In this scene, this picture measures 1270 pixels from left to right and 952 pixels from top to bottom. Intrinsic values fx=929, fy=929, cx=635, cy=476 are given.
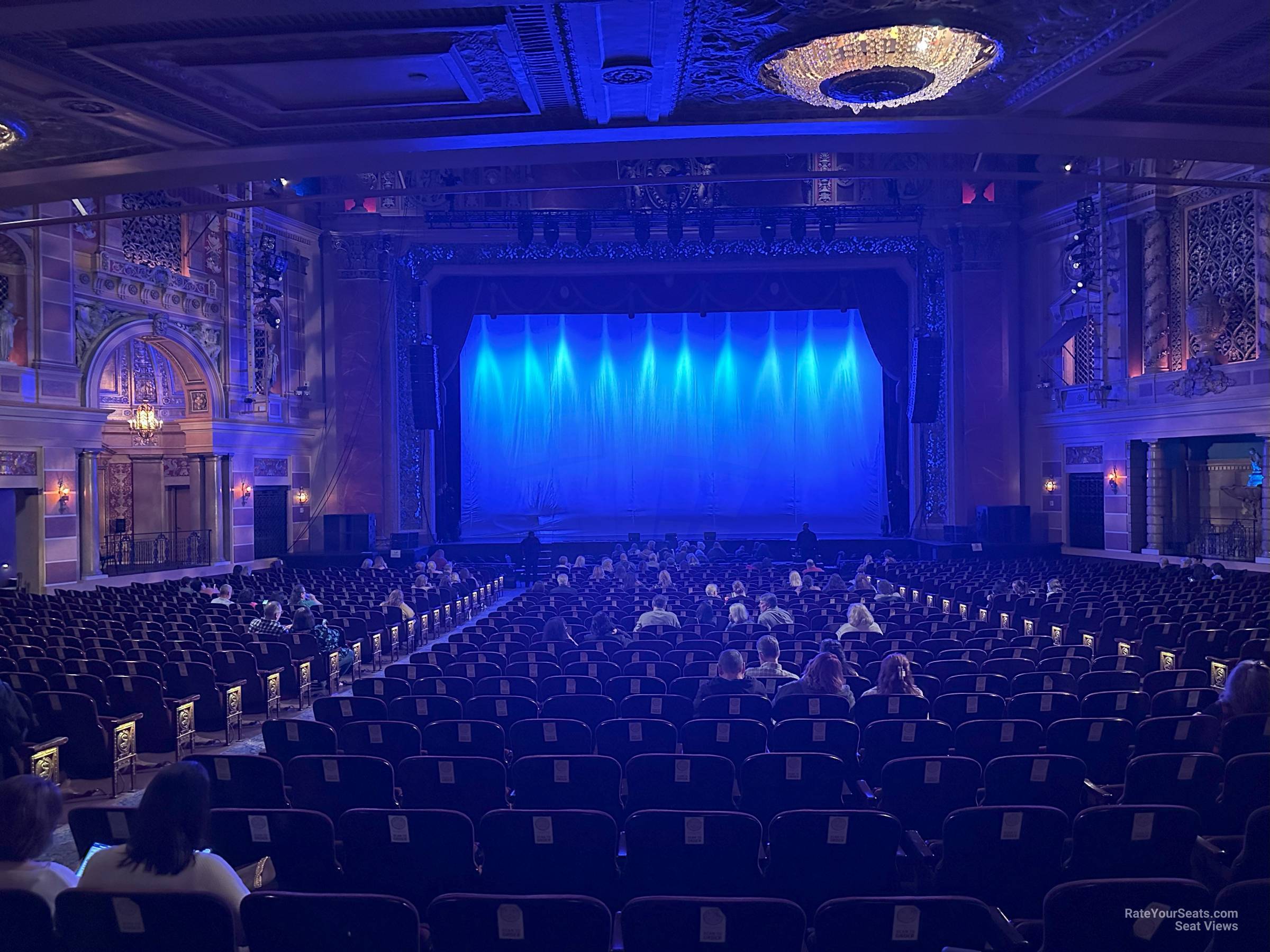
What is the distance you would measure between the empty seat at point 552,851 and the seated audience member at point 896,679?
9.94ft

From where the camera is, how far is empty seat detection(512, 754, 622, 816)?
15.6ft

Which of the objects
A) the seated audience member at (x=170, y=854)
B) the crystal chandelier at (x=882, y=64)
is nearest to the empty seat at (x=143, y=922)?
the seated audience member at (x=170, y=854)

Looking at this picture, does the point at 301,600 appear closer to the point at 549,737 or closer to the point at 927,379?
the point at 549,737

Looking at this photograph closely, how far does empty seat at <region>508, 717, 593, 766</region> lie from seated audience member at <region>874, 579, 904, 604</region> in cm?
855

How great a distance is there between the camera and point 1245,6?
18.4 ft

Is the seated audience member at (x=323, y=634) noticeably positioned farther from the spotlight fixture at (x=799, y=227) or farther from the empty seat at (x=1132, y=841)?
the spotlight fixture at (x=799, y=227)

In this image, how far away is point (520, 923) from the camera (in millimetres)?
2783

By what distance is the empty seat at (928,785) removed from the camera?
4582 millimetres

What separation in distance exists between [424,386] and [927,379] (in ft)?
44.2

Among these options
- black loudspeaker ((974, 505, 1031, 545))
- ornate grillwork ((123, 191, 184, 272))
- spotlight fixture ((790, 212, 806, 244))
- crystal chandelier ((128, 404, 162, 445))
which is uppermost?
spotlight fixture ((790, 212, 806, 244))

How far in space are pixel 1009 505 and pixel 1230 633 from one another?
55.1 feet

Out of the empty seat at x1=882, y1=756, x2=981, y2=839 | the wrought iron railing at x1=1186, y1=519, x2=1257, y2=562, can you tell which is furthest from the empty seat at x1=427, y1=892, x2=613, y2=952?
the wrought iron railing at x1=1186, y1=519, x2=1257, y2=562

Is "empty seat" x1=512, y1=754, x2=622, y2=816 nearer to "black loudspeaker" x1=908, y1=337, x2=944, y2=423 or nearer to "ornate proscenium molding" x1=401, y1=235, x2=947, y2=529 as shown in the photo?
"black loudspeaker" x1=908, y1=337, x2=944, y2=423

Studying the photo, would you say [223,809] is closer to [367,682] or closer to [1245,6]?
[367,682]
